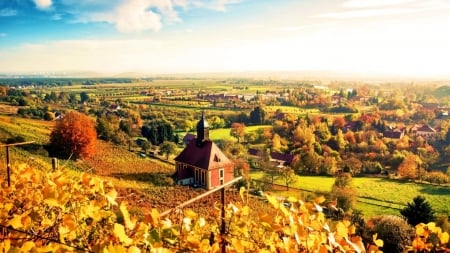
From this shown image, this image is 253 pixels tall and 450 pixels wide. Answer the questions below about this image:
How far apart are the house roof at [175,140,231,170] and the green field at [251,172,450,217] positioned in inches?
231

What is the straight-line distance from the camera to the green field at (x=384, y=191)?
98.9ft

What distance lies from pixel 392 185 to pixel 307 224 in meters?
37.1

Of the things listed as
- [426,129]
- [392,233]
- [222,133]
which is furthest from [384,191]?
[222,133]

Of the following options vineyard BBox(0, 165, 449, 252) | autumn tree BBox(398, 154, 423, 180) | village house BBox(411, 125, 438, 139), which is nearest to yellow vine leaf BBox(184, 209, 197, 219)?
vineyard BBox(0, 165, 449, 252)

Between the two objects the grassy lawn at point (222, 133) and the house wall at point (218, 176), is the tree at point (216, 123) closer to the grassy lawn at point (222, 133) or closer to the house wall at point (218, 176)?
the grassy lawn at point (222, 133)

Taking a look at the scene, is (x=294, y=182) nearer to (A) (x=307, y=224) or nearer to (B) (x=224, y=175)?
(B) (x=224, y=175)

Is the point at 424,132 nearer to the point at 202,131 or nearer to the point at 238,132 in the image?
the point at 238,132

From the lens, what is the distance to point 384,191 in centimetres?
3397

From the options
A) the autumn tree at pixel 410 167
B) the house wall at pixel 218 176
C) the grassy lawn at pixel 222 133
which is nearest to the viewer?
the house wall at pixel 218 176

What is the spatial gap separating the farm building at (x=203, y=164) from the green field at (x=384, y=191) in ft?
17.3

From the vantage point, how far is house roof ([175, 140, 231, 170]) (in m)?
32.2

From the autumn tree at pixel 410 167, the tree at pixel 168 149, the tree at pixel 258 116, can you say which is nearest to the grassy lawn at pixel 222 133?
the tree at pixel 258 116

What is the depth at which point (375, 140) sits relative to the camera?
5019 cm

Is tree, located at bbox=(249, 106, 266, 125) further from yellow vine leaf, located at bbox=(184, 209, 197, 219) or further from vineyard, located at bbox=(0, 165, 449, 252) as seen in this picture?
yellow vine leaf, located at bbox=(184, 209, 197, 219)
